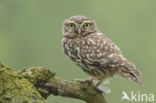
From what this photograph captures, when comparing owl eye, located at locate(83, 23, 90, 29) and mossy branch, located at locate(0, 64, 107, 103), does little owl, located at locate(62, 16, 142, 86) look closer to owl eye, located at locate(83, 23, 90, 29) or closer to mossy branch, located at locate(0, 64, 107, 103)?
owl eye, located at locate(83, 23, 90, 29)

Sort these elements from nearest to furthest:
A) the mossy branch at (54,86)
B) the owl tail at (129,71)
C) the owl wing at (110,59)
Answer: the mossy branch at (54,86), the owl tail at (129,71), the owl wing at (110,59)

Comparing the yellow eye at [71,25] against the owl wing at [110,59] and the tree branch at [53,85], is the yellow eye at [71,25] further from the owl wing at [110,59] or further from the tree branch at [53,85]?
the tree branch at [53,85]

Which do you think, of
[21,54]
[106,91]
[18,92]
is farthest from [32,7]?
[18,92]

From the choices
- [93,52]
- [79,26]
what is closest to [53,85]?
[93,52]

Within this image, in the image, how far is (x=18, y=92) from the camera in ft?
10.8

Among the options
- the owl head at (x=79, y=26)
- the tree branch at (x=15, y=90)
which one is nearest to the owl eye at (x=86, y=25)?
the owl head at (x=79, y=26)

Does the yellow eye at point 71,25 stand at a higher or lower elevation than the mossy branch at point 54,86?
higher

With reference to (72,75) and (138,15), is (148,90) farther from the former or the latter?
(138,15)

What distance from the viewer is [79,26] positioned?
5.09m

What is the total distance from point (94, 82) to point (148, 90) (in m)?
6.65

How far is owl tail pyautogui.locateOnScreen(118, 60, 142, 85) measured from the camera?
4.27m

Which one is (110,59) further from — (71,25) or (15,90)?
(15,90)

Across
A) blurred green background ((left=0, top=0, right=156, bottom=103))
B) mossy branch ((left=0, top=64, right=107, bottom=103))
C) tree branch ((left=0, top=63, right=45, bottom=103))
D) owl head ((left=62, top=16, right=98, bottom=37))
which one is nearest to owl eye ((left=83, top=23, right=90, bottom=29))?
owl head ((left=62, top=16, right=98, bottom=37))

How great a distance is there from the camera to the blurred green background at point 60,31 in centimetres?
1203
